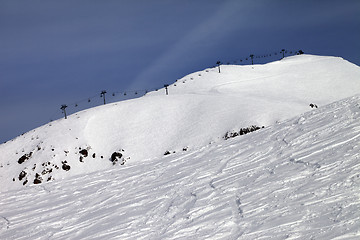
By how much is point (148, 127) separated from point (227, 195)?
40944mm

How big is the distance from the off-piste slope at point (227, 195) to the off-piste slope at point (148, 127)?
91.0 ft

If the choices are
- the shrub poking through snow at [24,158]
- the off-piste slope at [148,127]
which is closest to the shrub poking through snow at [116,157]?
the off-piste slope at [148,127]

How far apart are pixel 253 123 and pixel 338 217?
1383 inches

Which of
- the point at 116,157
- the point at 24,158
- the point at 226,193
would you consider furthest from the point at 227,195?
the point at 24,158

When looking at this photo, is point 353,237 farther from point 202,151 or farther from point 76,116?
point 76,116

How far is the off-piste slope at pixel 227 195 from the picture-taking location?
245 inches

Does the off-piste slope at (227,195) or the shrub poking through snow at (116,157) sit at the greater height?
the off-piste slope at (227,195)

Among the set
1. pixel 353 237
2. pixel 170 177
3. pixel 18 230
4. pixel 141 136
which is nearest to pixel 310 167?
pixel 353 237

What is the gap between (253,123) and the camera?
40.2 m

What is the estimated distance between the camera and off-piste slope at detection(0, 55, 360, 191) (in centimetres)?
4194

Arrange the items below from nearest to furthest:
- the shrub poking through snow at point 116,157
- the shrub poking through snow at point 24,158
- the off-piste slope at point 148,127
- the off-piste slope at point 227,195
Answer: the off-piste slope at point 227,195 < the off-piste slope at point 148,127 < the shrub poking through snow at point 116,157 < the shrub poking through snow at point 24,158

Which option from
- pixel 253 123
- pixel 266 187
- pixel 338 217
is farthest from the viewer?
pixel 253 123

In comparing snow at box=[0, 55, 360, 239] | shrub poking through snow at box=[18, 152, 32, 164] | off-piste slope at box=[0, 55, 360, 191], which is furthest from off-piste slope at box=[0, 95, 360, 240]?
shrub poking through snow at box=[18, 152, 32, 164]

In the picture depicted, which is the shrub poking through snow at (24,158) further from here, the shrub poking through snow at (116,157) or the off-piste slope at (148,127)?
the shrub poking through snow at (116,157)
